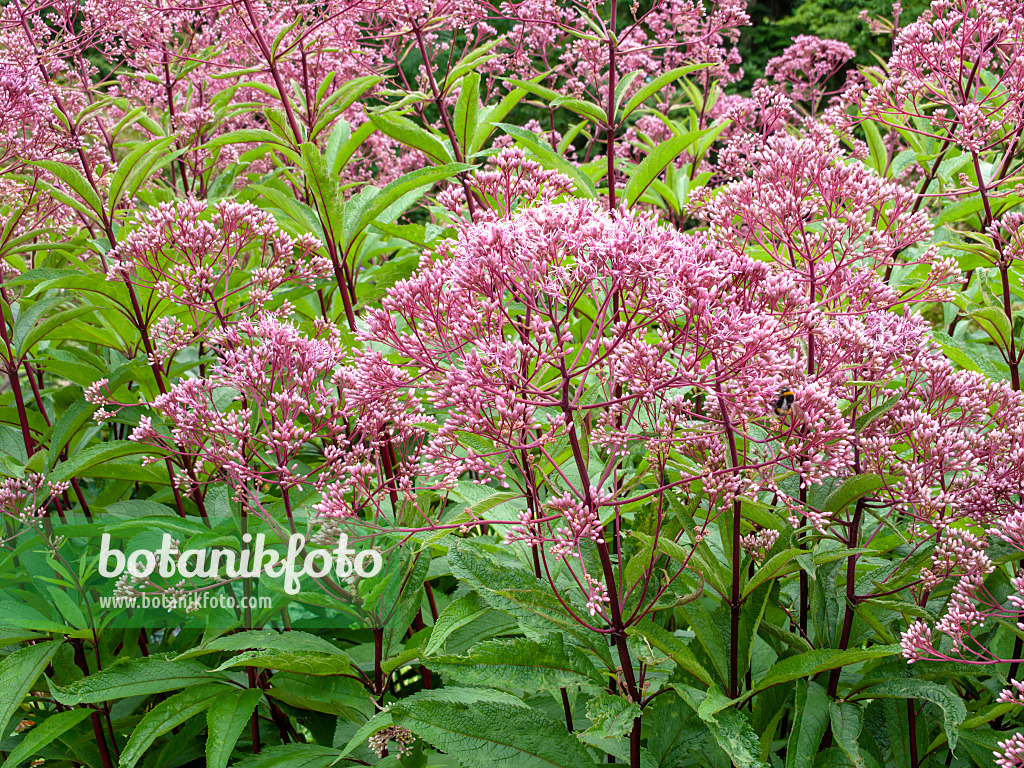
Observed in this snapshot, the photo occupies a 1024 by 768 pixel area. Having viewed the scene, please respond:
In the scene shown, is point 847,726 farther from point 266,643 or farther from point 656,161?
point 656,161

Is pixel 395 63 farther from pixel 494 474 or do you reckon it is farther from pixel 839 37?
pixel 839 37

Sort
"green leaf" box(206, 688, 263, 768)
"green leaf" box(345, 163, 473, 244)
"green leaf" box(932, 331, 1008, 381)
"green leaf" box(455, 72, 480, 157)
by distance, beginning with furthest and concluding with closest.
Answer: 1. "green leaf" box(455, 72, 480, 157)
2. "green leaf" box(345, 163, 473, 244)
3. "green leaf" box(932, 331, 1008, 381)
4. "green leaf" box(206, 688, 263, 768)

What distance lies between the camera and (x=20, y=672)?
8.57 feet

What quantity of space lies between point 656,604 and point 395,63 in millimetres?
3190

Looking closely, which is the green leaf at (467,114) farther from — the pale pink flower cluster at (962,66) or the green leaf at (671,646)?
the green leaf at (671,646)

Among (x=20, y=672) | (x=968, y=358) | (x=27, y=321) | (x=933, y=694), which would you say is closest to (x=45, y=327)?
(x=27, y=321)

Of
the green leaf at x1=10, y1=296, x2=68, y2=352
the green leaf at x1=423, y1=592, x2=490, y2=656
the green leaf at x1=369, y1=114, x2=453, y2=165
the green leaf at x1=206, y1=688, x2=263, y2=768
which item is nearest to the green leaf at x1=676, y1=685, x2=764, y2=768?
the green leaf at x1=423, y1=592, x2=490, y2=656

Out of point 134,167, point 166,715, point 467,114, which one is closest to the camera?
point 166,715

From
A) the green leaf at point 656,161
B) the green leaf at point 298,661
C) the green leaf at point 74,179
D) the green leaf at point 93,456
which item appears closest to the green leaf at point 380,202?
the green leaf at point 656,161

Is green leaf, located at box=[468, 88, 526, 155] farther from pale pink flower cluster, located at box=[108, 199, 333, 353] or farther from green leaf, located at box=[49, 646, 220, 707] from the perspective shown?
green leaf, located at box=[49, 646, 220, 707]

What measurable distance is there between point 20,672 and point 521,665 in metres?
1.81

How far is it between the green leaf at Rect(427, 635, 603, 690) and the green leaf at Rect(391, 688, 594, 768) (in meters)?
0.14

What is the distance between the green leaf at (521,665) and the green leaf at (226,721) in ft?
2.57

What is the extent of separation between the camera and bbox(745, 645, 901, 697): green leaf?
5.99ft
